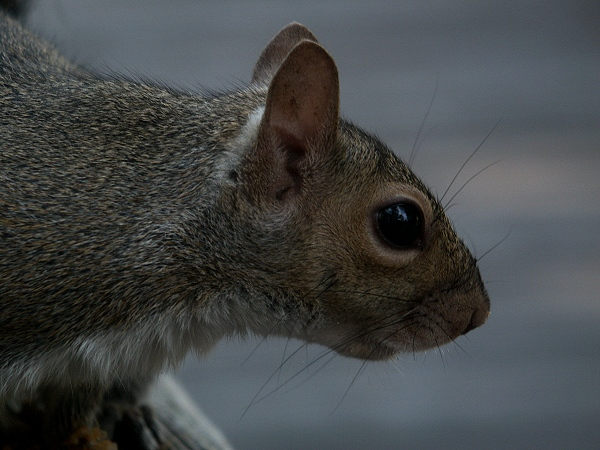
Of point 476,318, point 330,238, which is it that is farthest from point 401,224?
point 476,318

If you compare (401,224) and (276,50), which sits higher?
(276,50)

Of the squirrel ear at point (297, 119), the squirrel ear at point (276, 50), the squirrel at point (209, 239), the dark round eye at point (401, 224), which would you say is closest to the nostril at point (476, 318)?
the squirrel at point (209, 239)

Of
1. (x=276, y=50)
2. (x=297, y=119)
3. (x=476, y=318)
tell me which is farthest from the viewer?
(x=276, y=50)

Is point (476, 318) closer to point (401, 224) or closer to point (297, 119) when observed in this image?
point (401, 224)

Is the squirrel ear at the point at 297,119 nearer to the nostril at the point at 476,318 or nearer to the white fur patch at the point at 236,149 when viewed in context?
the white fur patch at the point at 236,149

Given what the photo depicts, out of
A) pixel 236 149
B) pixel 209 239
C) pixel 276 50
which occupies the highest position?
pixel 276 50

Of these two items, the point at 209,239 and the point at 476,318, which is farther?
the point at 476,318

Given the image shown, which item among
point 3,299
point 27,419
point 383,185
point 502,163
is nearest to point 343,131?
point 383,185

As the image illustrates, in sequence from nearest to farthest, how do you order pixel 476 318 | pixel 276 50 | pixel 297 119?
pixel 297 119, pixel 476 318, pixel 276 50

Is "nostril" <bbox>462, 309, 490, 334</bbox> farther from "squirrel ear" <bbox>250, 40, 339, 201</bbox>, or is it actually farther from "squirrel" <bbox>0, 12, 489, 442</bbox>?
"squirrel ear" <bbox>250, 40, 339, 201</bbox>
